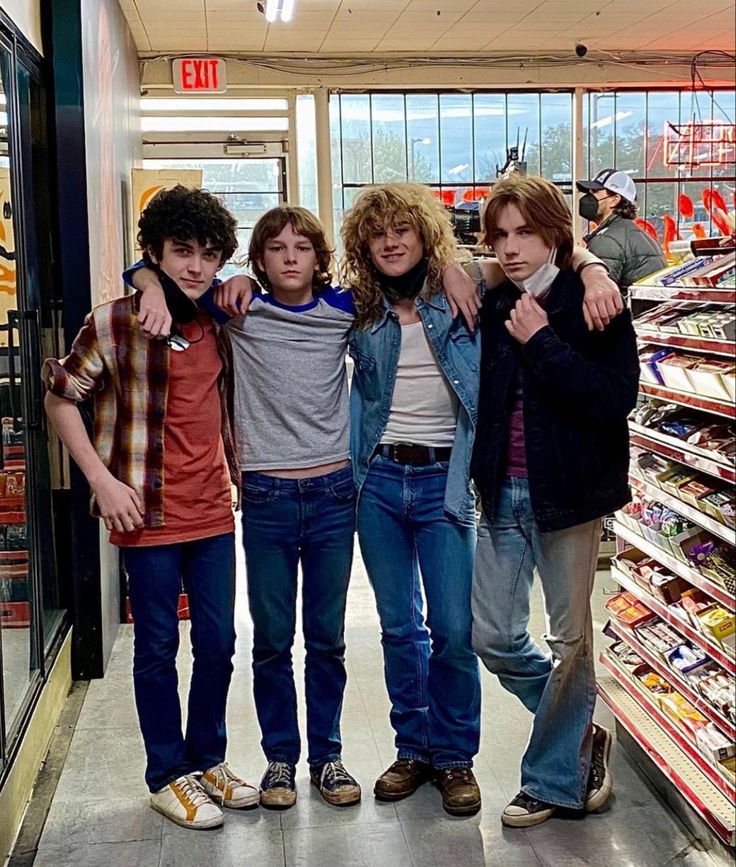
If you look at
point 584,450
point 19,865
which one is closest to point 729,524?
point 584,450

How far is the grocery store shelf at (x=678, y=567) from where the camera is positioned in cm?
272

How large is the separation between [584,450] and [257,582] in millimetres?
948

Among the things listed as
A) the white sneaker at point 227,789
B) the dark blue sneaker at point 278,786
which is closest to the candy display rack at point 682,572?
the dark blue sneaker at point 278,786

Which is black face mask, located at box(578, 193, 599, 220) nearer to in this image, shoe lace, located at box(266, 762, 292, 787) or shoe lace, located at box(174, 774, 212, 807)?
shoe lace, located at box(266, 762, 292, 787)

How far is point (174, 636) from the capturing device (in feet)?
9.87

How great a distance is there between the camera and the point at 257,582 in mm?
3016

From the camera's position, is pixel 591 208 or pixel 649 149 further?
pixel 649 149

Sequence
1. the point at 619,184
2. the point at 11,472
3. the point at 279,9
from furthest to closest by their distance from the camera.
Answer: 1. the point at 279,9
2. the point at 619,184
3. the point at 11,472

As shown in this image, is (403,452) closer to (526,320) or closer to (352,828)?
(526,320)

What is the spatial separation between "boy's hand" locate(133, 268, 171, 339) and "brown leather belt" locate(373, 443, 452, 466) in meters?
0.66

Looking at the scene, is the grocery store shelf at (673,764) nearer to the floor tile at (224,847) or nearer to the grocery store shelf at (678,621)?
the grocery store shelf at (678,621)

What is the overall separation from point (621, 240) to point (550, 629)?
329 centimetres

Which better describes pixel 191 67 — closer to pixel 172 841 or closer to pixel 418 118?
pixel 418 118

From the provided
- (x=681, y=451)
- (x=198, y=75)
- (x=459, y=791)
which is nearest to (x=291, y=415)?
(x=681, y=451)
